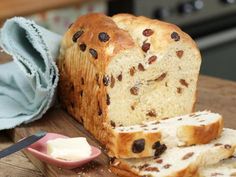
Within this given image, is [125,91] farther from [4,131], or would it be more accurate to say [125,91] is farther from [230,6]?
[230,6]

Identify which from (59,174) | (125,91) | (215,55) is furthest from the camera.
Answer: (215,55)

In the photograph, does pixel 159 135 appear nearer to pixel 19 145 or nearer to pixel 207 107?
pixel 19 145

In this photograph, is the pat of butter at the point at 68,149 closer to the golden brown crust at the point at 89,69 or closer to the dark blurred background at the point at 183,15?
the golden brown crust at the point at 89,69

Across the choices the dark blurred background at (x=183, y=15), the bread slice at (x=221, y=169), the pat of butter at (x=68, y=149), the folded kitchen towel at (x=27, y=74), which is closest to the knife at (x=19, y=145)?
the pat of butter at (x=68, y=149)

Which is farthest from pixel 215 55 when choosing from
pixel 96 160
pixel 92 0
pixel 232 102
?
pixel 96 160

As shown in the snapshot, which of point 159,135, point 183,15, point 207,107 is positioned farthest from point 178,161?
point 183,15

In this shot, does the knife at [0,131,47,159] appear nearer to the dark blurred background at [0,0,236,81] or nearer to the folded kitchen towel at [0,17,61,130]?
the folded kitchen towel at [0,17,61,130]
